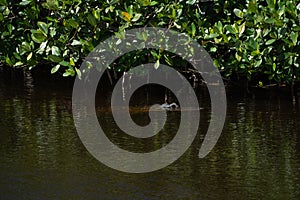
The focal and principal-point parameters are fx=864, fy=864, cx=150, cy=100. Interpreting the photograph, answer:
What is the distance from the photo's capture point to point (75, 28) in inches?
380

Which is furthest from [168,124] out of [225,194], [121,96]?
[225,194]

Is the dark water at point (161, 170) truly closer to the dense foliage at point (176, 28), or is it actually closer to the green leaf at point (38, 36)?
the dense foliage at point (176, 28)

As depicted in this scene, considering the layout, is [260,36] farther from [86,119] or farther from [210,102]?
[86,119]

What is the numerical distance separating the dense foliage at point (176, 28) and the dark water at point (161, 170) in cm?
56

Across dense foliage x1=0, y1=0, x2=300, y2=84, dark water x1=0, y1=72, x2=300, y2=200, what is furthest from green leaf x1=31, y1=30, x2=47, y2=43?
dark water x1=0, y1=72, x2=300, y2=200

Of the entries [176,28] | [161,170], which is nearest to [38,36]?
[176,28]

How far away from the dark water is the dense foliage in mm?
562

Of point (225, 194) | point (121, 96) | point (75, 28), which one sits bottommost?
point (225, 194)

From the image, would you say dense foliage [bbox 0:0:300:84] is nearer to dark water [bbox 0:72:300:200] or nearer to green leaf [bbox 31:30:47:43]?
green leaf [bbox 31:30:47:43]

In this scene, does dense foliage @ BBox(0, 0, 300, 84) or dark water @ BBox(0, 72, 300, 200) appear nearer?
dark water @ BBox(0, 72, 300, 200)

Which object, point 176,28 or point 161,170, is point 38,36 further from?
point 161,170

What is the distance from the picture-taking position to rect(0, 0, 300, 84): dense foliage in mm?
9070

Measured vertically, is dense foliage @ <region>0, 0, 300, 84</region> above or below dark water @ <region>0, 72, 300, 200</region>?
above

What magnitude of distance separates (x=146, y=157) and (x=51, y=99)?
3.03 m
